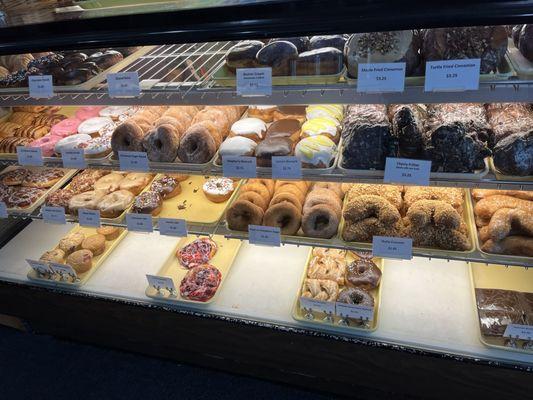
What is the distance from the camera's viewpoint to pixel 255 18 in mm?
1729

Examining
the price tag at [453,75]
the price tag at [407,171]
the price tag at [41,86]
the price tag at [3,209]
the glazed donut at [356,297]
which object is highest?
the price tag at [453,75]

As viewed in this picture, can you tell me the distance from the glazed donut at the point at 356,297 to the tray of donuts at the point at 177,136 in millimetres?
1025

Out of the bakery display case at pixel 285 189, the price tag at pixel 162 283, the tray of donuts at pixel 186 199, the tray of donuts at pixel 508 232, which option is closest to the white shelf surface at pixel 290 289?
the bakery display case at pixel 285 189

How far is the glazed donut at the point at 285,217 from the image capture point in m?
2.42

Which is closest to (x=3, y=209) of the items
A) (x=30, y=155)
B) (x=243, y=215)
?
(x=30, y=155)

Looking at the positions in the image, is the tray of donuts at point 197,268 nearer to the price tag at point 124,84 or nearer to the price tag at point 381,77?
the price tag at point 124,84

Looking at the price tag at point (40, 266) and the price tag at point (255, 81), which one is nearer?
the price tag at point (255, 81)

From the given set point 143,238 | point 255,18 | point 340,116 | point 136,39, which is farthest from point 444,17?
point 143,238

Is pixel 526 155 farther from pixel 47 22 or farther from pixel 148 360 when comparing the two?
pixel 148 360

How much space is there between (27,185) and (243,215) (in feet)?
5.65

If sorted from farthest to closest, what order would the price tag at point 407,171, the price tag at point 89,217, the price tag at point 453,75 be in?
the price tag at point 89,217, the price tag at point 407,171, the price tag at point 453,75

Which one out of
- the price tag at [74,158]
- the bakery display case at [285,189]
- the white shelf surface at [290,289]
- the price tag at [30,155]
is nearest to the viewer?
the bakery display case at [285,189]

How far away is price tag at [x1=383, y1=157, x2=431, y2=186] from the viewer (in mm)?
1923

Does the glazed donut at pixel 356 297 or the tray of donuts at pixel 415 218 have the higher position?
the tray of donuts at pixel 415 218
